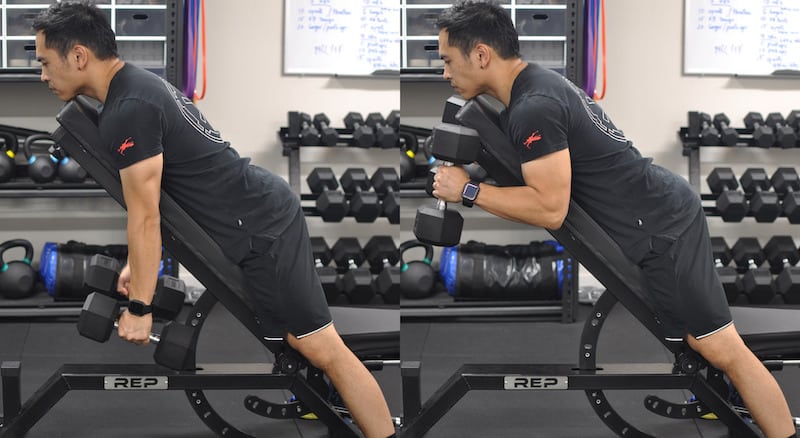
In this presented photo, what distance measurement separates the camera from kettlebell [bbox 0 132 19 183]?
405 cm

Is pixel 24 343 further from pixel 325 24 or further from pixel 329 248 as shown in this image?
pixel 325 24

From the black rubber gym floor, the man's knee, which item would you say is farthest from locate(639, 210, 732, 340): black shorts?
the man's knee

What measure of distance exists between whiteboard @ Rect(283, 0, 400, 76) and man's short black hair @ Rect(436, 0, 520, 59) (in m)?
2.17

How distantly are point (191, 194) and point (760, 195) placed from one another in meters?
2.95

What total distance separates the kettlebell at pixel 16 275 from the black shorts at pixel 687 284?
3.02 meters

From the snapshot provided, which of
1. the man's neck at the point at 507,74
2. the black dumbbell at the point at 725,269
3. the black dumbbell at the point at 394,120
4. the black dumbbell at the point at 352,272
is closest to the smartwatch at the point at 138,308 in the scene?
the man's neck at the point at 507,74

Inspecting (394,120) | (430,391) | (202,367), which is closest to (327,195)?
(394,120)

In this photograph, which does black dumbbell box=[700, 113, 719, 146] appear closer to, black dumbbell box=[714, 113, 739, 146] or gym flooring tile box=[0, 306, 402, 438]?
black dumbbell box=[714, 113, 739, 146]

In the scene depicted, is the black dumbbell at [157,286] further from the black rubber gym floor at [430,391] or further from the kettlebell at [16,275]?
the kettlebell at [16,275]

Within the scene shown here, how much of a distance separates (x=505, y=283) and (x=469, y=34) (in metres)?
2.04

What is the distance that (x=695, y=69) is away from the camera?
4508mm

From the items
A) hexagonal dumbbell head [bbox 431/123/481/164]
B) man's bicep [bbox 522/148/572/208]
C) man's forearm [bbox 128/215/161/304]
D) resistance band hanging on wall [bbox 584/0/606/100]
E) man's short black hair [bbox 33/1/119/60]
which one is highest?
resistance band hanging on wall [bbox 584/0/606/100]

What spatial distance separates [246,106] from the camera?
4555mm

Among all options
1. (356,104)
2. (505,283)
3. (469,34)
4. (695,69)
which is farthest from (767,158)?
(469,34)
